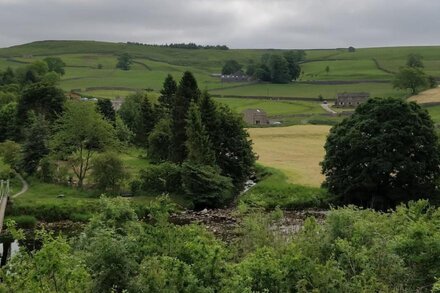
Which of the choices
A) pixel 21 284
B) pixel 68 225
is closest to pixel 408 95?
pixel 68 225

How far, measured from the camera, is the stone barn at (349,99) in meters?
138

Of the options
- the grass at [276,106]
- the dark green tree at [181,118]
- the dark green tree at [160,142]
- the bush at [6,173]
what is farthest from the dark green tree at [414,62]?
the bush at [6,173]

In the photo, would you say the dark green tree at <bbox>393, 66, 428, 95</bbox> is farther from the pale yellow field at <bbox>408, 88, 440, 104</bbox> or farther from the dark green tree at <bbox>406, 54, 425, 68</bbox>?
the dark green tree at <bbox>406, 54, 425, 68</bbox>

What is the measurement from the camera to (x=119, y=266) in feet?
65.8

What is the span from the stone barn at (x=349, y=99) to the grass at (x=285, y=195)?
83124mm

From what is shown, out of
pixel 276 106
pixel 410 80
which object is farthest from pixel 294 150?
pixel 410 80

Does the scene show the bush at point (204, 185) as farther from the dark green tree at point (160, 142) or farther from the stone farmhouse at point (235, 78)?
the stone farmhouse at point (235, 78)

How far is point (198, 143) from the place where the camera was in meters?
56.9

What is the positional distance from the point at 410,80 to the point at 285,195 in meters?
93.3

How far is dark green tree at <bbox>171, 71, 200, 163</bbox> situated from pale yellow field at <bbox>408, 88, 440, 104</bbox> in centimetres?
7259

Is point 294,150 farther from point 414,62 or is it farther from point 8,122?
point 414,62

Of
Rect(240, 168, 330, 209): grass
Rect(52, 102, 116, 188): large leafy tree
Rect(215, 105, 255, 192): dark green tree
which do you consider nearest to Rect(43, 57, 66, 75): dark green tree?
Rect(52, 102, 116, 188): large leafy tree

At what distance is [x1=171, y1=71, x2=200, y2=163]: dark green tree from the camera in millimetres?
62469

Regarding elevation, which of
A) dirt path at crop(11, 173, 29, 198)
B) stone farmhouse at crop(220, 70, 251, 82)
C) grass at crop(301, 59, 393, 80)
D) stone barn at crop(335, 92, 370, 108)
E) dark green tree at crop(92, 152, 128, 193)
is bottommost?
dirt path at crop(11, 173, 29, 198)
